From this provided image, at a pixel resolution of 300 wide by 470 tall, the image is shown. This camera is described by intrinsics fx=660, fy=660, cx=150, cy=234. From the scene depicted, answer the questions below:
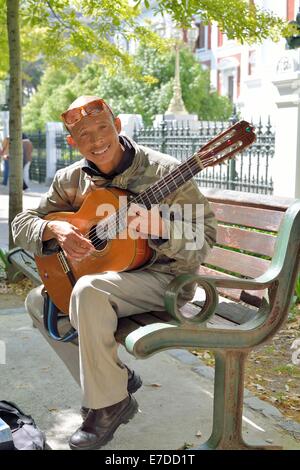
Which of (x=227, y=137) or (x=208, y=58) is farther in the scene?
(x=208, y=58)

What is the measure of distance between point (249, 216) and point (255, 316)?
90cm

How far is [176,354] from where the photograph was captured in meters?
4.13

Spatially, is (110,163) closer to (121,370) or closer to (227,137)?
(227,137)

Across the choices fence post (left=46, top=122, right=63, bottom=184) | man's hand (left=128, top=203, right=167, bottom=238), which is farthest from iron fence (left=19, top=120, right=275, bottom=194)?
man's hand (left=128, top=203, right=167, bottom=238)

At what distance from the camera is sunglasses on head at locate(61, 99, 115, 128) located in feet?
9.57

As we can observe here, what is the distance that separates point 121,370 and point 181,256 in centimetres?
53

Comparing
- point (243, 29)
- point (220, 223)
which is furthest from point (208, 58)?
point (220, 223)

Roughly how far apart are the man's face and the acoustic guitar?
0.15 meters

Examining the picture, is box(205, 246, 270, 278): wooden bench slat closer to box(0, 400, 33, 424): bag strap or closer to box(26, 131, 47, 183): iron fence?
box(0, 400, 33, 424): bag strap

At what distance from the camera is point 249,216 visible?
345cm

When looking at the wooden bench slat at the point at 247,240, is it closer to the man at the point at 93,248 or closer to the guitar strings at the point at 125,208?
the man at the point at 93,248

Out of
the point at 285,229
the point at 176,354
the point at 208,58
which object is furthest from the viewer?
the point at 208,58

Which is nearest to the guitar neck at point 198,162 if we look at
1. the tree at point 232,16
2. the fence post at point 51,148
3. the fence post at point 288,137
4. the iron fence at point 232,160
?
the tree at point 232,16

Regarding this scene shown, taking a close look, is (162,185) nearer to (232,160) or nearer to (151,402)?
(151,402)
